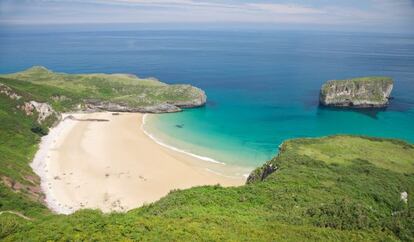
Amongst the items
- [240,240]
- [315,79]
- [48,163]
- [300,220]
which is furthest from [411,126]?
[48,163]

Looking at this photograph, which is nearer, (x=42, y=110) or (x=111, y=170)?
(x=111, y=170)

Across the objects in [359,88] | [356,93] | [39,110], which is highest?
[359,88]

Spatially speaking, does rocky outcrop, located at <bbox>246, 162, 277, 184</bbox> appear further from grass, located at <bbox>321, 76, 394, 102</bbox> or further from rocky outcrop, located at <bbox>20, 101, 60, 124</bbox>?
grass, located at <bbox>321, 76, 394, 102</bbox>

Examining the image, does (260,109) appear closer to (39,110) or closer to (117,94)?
(117,94)

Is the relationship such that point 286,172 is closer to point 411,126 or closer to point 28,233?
point 28,233

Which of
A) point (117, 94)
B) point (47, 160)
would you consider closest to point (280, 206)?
point (47, 160)

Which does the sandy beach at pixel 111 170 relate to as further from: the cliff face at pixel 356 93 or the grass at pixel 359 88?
the grass at pixel 359 88
